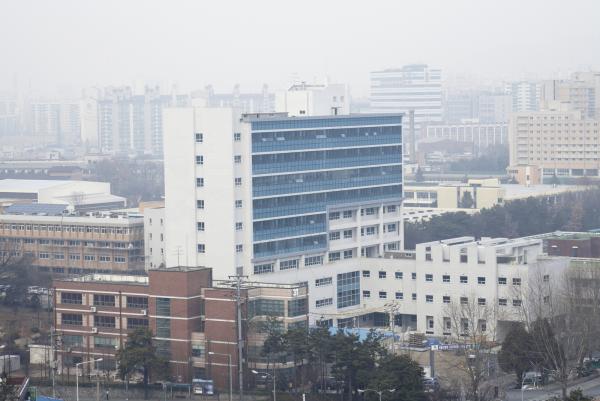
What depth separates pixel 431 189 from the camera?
134 ft

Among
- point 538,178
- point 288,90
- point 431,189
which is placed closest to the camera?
point 288,90

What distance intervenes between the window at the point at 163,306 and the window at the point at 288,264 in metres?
3.32

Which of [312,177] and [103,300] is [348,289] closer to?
[312,177]

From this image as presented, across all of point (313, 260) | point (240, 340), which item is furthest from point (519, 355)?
point (313, 260)

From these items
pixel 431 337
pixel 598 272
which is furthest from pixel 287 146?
pixel 598 272

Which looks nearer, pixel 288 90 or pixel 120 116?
pixel 288 90

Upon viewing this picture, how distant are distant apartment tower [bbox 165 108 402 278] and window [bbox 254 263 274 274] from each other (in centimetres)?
2

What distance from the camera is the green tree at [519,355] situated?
728 inches

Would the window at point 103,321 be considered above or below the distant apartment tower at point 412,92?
below

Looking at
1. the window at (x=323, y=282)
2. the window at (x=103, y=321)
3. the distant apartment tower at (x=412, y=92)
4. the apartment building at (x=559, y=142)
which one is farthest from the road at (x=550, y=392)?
the distant apartment tower at (x=412, y=92)

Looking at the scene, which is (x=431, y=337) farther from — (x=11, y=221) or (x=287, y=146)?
(x=11, y=221)

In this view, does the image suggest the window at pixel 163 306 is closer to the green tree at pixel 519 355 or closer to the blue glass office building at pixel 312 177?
the blue glass office building at pixel 312 177

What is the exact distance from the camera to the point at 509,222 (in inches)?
1227

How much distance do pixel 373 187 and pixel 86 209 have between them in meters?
13.9
